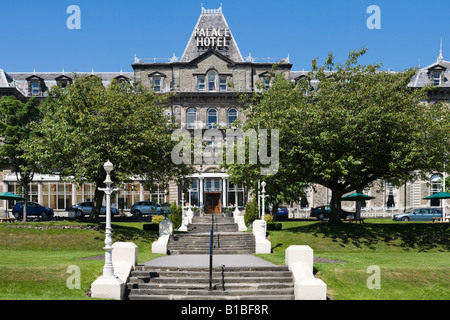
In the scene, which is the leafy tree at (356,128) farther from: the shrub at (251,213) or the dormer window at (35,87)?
the dormer window at (35,87)

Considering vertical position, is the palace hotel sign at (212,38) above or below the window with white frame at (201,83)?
above

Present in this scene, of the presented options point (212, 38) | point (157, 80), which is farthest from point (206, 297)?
point (212, 38)

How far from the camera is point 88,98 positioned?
1246 inches

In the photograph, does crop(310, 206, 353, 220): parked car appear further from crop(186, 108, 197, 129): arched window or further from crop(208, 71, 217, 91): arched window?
crop(208, 71, 217, 91): arched window

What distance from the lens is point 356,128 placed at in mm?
28406

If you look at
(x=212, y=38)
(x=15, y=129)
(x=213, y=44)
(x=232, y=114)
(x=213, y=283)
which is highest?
(x=212, y=38)

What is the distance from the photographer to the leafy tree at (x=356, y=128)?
1105 inches

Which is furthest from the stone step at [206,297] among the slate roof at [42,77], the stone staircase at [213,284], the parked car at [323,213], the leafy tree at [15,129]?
the slate roof at [42,77]

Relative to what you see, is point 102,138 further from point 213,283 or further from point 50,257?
point 213,283

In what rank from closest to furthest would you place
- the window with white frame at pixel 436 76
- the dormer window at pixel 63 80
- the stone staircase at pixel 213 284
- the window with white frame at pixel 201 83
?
1. the stone staircase at pixel 213 284
2. the window with white frame at pixel 201 83
3. the window with white frame at pixel 436 76
4. the dormer window at pixel 63 80

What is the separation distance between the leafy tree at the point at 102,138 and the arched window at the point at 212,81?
836 inches

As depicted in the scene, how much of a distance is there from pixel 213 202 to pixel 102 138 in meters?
24.8

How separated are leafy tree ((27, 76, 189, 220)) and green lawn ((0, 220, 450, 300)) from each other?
4.04m
